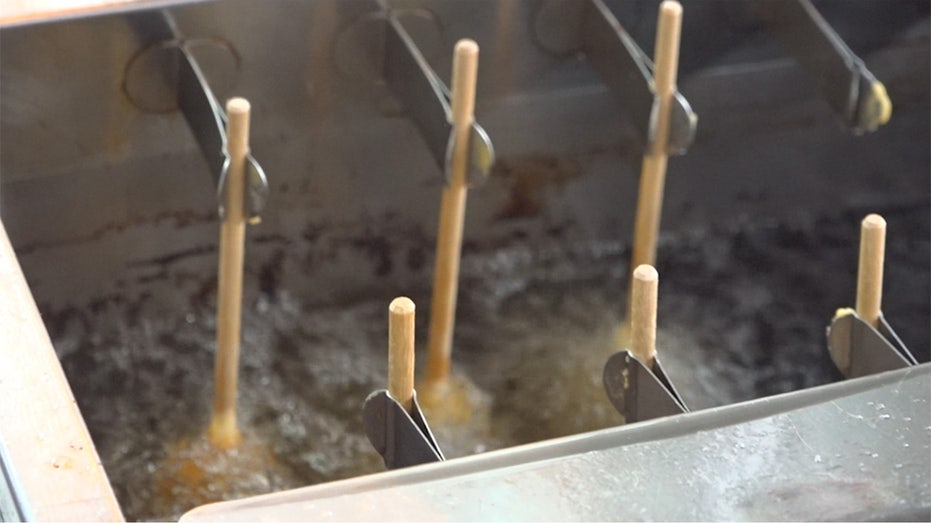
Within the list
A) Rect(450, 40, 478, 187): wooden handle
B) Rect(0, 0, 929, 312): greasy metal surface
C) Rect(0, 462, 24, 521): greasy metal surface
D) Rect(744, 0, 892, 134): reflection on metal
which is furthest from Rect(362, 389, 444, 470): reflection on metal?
Rect(744, 0, 892, 134): reflection on metal

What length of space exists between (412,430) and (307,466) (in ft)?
2.38

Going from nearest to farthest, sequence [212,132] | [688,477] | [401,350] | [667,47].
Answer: [688,477] < [401,350] < [212,132] < [667,47]

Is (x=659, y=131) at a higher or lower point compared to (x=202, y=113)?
lower

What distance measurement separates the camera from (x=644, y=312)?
46.3 inches

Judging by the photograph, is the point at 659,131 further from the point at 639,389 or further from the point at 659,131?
the point at 639,389

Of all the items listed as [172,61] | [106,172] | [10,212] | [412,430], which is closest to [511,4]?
[172,61]

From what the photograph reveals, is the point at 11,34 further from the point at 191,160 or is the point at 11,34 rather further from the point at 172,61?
the point at 191,160

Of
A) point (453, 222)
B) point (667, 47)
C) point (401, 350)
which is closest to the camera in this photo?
point (401, 350)

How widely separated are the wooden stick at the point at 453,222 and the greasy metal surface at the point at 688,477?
69cm

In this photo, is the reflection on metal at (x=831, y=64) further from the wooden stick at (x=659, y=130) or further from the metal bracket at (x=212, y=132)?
the metal bracket at (x=212, y=132)

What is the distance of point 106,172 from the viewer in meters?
1.76

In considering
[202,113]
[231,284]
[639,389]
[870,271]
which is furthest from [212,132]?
[870,271]

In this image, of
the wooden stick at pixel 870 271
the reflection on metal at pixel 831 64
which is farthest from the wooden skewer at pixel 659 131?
the wooden stick at pixel 870 271

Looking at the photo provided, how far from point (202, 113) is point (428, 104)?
0.29m
